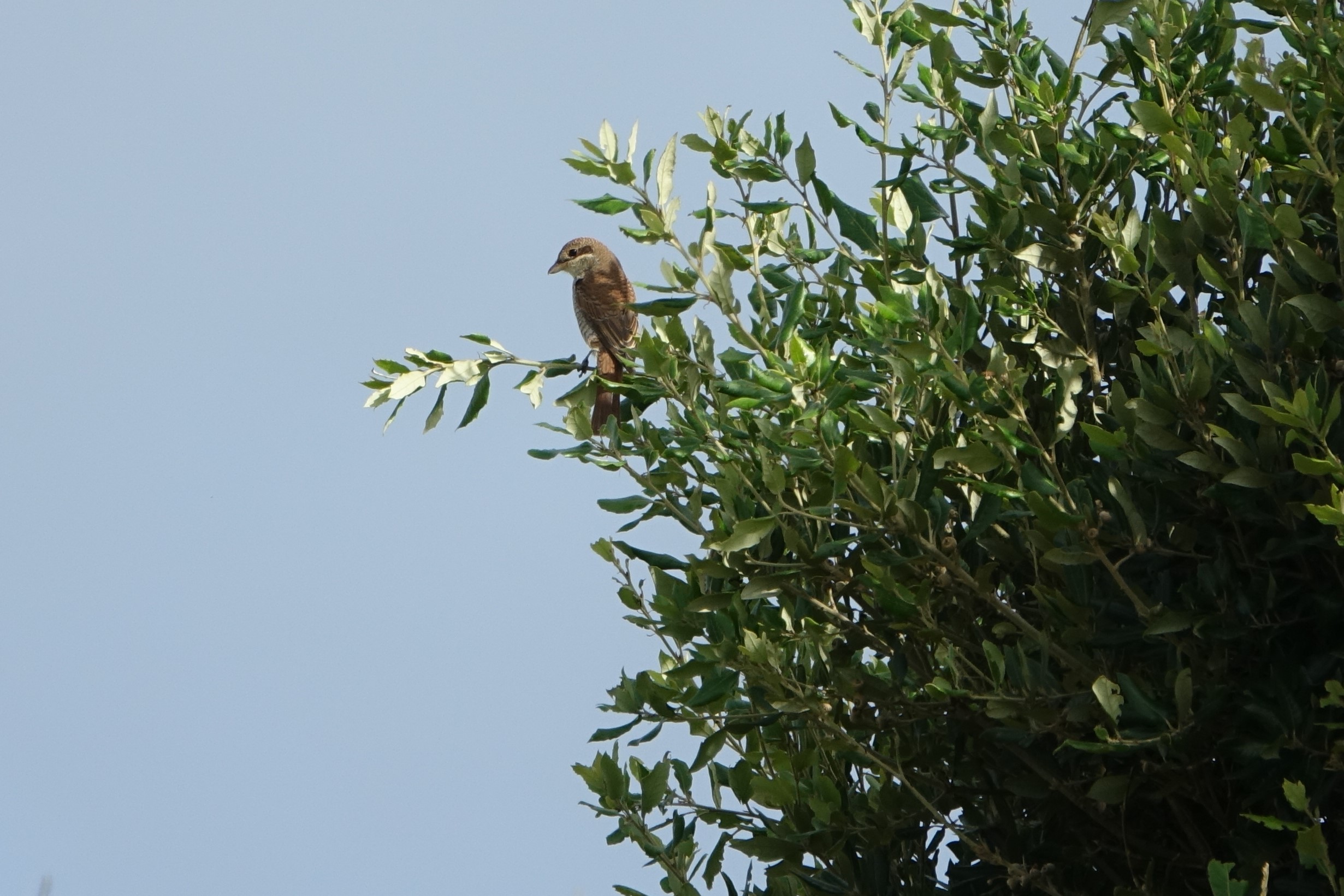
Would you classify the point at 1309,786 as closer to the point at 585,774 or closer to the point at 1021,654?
the point at 1021,654

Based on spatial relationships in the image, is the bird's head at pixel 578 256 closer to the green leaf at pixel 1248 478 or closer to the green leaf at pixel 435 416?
the green leaf at pixel 435 416

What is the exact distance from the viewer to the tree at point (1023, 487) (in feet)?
13.2

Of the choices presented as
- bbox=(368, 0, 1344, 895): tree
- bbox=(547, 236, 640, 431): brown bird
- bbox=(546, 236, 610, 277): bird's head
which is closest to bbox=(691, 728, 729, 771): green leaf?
bbox=(368, 0, 1344, 895): tree

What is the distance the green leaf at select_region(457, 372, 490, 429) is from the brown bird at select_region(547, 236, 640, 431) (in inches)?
78.9

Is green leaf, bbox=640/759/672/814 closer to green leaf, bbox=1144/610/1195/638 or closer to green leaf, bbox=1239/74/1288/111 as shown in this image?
green leaf, bbox=1144/610/1195/638

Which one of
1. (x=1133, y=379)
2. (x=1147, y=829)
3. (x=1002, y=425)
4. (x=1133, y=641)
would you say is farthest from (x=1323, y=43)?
(x=1147, y=829)

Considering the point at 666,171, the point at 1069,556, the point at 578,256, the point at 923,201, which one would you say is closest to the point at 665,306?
the point at 666,171

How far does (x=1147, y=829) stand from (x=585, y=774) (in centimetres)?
194

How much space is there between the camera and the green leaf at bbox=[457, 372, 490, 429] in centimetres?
546

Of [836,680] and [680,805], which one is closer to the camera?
[836,680]

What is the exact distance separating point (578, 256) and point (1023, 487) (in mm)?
6328

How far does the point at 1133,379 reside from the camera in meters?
4.67

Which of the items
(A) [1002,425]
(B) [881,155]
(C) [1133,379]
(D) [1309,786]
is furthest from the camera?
(B) [881,155]

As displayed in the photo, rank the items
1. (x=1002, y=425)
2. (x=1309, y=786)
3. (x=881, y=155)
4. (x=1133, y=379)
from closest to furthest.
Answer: (x=1309, y=786)
(x=1002, y=425)
(x=1133, y=379)
(x=881, y=155)
